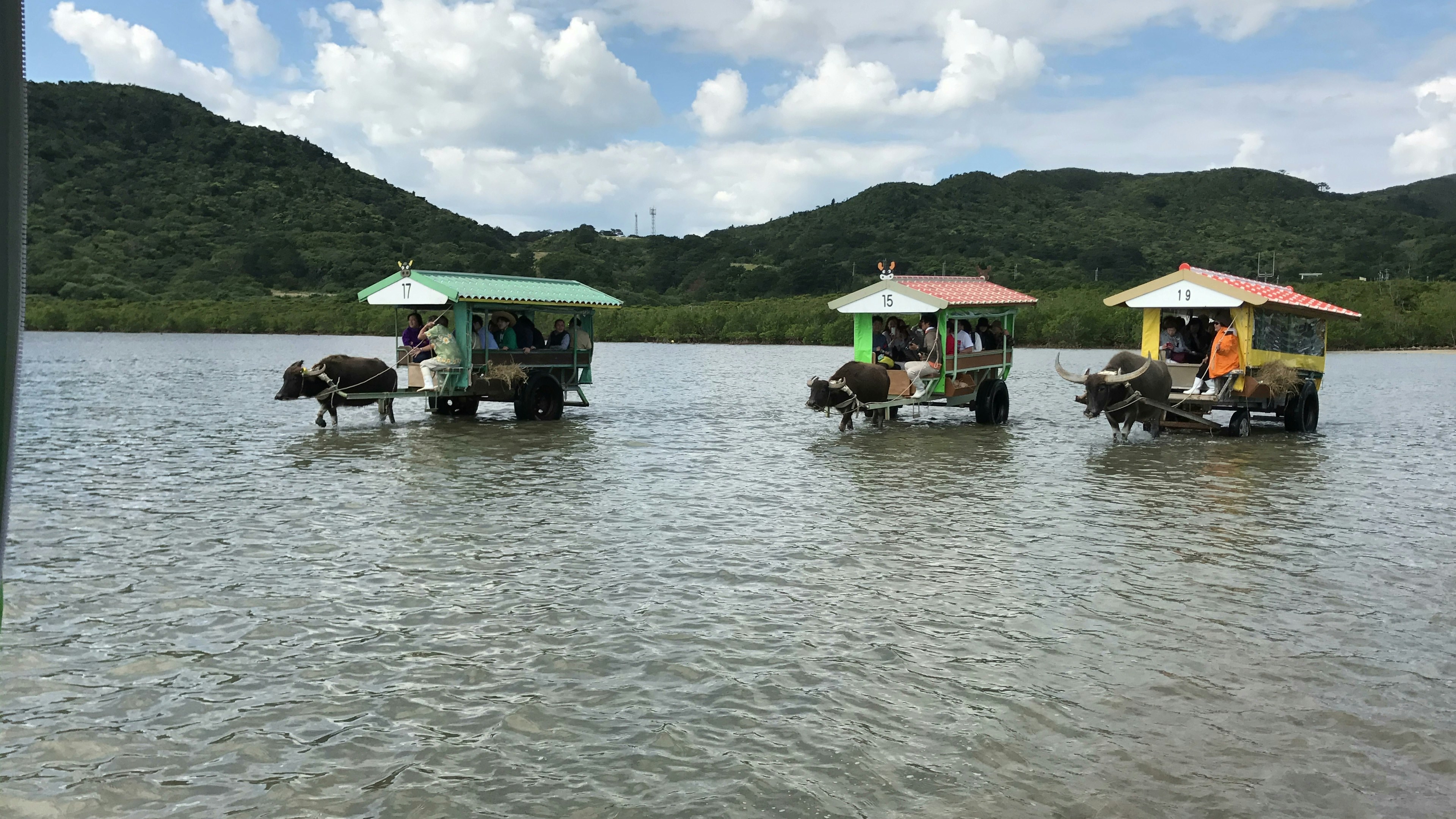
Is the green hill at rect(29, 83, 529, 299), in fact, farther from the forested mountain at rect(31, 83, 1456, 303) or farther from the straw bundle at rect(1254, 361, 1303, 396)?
the straw bundle at rect(1254, 361, 1303, 396)

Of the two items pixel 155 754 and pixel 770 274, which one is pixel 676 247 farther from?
pixel 155 754

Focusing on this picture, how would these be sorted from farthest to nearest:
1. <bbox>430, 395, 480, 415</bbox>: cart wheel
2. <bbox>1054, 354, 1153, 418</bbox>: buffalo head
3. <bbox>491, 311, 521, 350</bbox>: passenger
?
1. <bbox>430, 395, 480, 415</bbox>: cart wheel
2. <bbox>491, 311, 521, 350</bbox>: passenger
3. <bbox>1054, 354, 1153, 418</bbox>: buffalo head

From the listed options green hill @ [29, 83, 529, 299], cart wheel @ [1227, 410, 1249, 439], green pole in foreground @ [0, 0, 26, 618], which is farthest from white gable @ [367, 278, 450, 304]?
green hill @ [29, 83, 529, 299]

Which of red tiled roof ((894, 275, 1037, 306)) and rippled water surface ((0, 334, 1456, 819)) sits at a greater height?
red tiled roof ((894, 275, 1037, 306))

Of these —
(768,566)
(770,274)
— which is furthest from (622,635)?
(770,274)

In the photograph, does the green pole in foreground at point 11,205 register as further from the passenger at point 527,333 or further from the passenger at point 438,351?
the passenger at point 527,333

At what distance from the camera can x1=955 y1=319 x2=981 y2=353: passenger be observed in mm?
21281

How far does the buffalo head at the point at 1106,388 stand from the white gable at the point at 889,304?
8.62 ft

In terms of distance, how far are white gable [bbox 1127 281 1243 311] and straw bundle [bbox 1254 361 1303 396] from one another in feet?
5.05

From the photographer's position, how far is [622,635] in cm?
727

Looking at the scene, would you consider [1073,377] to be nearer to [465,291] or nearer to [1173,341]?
[1173,341]

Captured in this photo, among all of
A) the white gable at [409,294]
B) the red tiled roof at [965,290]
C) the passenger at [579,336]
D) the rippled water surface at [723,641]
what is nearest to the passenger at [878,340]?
the red tiled roof at [965,290]

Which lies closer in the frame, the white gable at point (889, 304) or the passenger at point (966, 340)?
the white gable at point (889, 304)

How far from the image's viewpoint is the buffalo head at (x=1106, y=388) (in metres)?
18.5
